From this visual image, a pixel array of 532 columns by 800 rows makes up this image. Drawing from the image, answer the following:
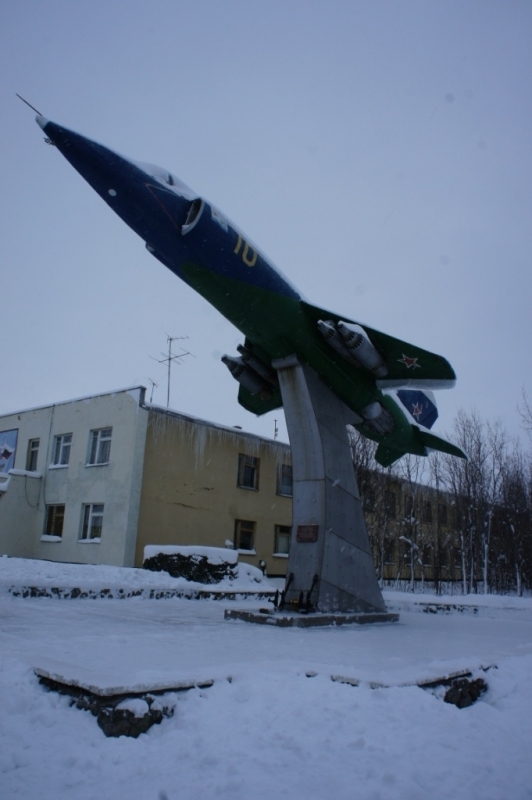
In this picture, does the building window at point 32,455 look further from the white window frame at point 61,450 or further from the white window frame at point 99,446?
the white window frame at point 99,446

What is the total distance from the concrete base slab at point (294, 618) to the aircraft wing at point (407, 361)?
374 centimetres

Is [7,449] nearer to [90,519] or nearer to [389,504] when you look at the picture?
[90,519]

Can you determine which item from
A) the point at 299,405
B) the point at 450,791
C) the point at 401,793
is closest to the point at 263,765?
the point at 401,793

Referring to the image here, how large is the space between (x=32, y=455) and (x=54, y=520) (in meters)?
2.79

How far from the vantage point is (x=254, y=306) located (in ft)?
28.0

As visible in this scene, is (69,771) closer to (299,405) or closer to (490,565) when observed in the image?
(299,405)

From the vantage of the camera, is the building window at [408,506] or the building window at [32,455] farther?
the building window at [408,506]

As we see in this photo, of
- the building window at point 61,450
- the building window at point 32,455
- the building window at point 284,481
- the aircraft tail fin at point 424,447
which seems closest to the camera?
the aircraft tail fin at point 424,447

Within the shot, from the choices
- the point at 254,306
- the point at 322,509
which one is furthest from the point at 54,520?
the point at 254,306

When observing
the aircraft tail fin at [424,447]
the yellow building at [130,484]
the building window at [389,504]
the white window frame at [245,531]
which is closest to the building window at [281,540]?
the yellow building at [130,484]

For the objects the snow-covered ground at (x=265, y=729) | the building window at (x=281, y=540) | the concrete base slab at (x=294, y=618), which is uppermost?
the building window at (x=281, y=540)

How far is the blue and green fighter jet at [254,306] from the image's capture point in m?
7.22

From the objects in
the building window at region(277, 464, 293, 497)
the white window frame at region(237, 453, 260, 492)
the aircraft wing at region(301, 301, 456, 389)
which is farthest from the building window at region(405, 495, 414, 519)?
the aircraft wing at region(301, 301, 456, 389)

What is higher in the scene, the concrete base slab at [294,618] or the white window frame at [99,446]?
the white window frame at [99,446]
